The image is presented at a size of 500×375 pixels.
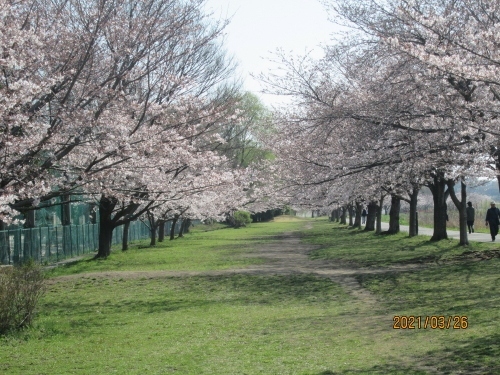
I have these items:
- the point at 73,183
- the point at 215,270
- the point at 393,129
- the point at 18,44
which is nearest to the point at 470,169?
the point at 393,129

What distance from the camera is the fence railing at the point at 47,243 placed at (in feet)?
76.9

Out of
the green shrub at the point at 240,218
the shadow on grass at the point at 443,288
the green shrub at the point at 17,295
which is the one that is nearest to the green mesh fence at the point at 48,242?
the green shrub at the point at 17,295

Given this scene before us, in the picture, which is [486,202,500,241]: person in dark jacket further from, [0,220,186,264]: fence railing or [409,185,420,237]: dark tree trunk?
[0,220,186,264]: fence railing

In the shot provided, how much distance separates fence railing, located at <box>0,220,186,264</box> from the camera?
23.5 metres

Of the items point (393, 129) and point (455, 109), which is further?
point (393, 129)

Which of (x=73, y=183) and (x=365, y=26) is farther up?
(x=365, y=26)

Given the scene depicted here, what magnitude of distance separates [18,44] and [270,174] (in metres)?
18.1

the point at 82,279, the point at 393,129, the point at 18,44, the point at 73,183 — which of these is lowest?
the point at 82,279

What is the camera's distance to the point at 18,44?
1128 centimetres

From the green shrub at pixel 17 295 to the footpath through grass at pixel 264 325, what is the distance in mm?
240

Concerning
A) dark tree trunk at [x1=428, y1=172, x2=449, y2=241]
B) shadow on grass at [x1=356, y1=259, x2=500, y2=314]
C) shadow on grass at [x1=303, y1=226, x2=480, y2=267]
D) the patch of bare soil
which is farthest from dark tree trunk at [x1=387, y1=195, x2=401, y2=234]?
shadow on grass at [x1=356, y1=259, x2=500, y2=314]

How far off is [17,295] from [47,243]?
59.4 feet

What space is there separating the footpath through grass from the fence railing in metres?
4.33

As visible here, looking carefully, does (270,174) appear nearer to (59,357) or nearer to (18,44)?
(18,44)
